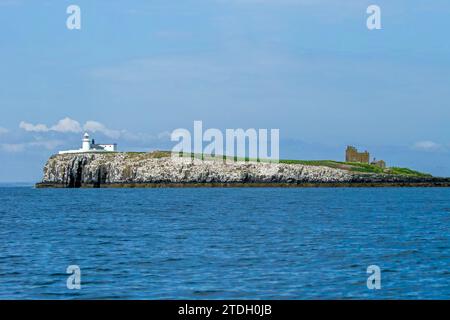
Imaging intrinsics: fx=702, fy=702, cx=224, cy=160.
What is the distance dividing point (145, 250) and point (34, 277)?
39.3 feet

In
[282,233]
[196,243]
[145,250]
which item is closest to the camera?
[145,250]

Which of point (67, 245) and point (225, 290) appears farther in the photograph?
point (67, 245)

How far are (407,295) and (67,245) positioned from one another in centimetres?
2715

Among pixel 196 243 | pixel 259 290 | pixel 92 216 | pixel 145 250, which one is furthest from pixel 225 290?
pixel 92 216

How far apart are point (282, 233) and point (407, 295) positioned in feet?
91.2

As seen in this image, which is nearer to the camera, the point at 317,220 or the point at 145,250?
the point at 145,250

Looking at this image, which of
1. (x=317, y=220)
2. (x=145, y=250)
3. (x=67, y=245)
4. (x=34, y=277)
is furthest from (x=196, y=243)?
(x=317, y=220)

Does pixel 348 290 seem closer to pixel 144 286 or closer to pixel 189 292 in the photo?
pixel 189 292

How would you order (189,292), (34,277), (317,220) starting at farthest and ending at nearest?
(317,220)
(34,277)
(189,292)
